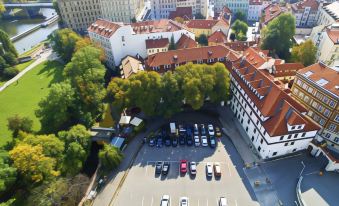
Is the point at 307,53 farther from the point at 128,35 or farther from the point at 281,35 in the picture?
the point at 128,35

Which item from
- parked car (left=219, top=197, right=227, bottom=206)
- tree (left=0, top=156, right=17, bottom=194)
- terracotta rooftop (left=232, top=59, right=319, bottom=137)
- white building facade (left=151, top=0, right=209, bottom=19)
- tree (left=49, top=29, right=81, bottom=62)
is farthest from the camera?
white building facade (left=151, top=0, right=209, bottom=19)

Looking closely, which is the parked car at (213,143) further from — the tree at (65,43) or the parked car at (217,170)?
the tree at (65,43)

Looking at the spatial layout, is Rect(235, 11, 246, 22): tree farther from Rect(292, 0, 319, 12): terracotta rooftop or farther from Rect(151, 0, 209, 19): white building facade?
Rect(292, 0, 319, 12): terracotta rooftop

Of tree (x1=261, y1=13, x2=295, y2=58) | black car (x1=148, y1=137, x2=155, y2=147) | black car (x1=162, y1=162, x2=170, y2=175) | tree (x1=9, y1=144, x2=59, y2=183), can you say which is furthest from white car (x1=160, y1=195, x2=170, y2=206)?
tree (x1=261, y1=13, x2=295, y2=58)

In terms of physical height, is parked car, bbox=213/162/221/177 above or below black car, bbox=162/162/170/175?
above

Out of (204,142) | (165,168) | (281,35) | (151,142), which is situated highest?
(281,35)

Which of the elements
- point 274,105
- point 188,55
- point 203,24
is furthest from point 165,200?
point 203,24

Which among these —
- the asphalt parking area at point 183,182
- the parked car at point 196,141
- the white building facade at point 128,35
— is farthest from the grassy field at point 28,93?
the parked car at point 196,141
